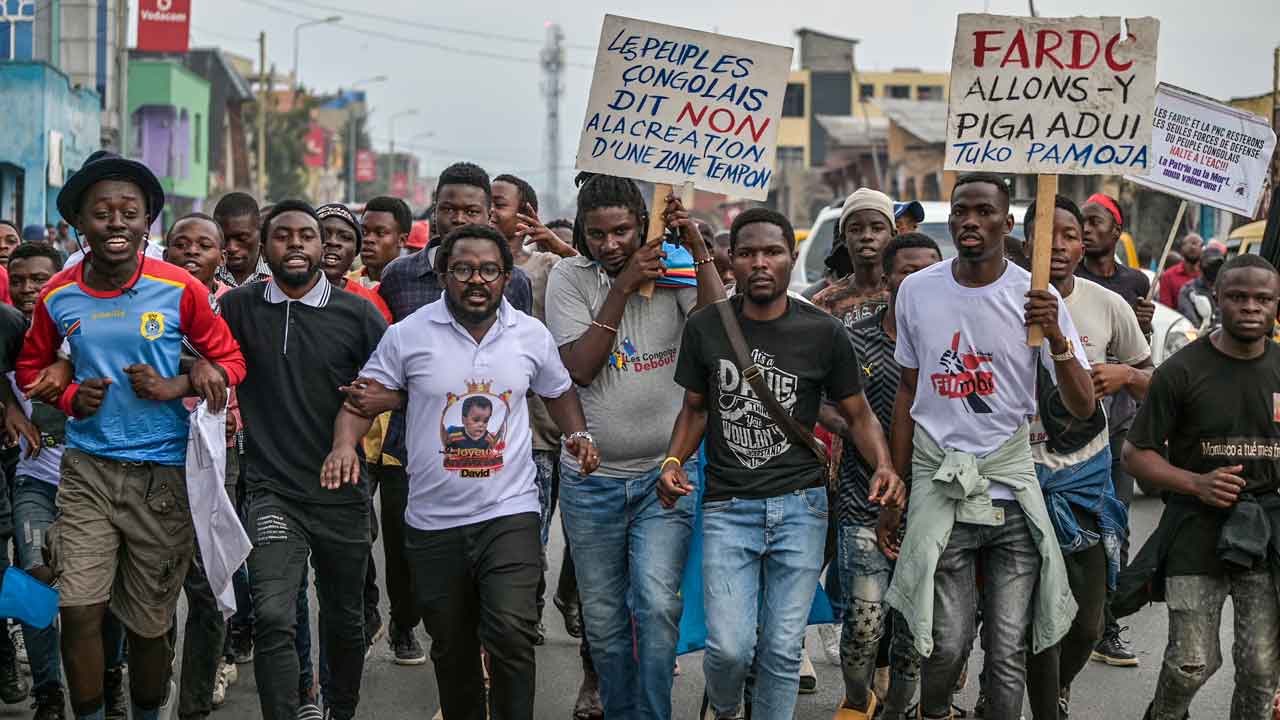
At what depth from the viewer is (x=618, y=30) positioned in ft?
21.6

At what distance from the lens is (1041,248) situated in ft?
19.1

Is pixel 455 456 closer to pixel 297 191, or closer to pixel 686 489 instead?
pixel 686 489

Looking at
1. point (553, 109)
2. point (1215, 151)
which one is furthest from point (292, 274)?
point (553, 109)

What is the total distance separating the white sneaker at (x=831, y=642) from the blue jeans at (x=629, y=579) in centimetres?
224

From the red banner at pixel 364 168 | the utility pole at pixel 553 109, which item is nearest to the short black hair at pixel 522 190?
the red banner at pixel 364 168

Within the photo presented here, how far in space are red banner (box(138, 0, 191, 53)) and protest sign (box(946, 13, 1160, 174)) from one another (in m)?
33.2

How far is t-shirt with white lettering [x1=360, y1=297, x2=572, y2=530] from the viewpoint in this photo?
586 cm

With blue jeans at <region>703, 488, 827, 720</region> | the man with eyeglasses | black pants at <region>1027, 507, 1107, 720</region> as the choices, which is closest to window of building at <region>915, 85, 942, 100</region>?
the man with eyeglasses

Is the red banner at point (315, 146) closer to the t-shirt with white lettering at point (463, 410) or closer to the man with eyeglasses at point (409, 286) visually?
the man with eyeglasses at point (409, 286)

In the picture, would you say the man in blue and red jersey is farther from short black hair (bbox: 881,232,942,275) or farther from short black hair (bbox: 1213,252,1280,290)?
short black hair (bbox: 1213,252,1280,290)

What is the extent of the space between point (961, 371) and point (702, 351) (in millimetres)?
924

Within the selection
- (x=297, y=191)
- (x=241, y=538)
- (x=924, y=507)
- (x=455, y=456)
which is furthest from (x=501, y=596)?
(x=297, y=191)

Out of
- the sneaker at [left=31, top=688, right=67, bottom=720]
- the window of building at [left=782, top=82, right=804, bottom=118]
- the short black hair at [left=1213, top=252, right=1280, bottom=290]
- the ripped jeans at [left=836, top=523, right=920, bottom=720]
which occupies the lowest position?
the sneaker at [left=31, top=688, right=67, bottom=720]

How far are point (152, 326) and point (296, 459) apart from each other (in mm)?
717
